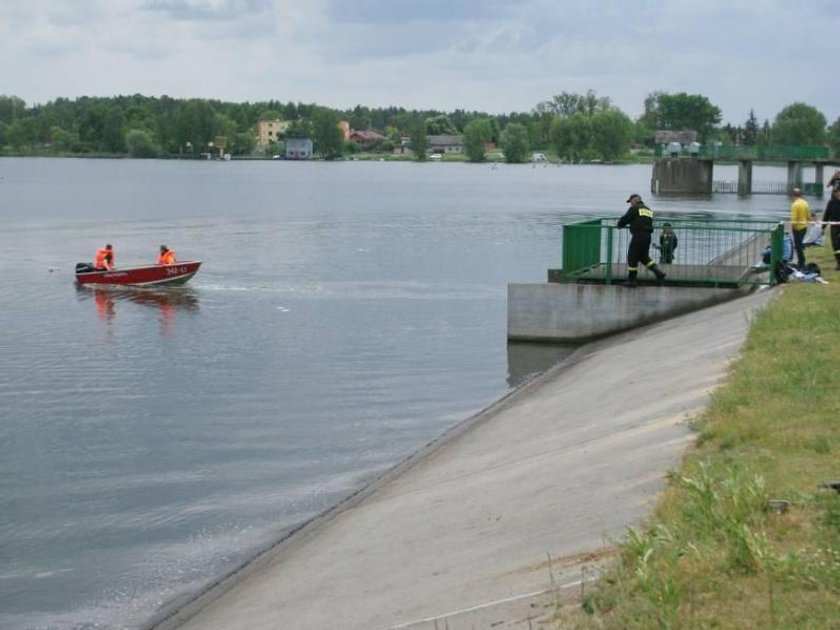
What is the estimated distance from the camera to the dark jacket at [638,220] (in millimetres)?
27000

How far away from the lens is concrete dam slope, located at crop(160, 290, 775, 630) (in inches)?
413

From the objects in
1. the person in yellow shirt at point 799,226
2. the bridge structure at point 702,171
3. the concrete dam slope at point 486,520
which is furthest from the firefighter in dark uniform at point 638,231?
the bridge structure at point 702,171

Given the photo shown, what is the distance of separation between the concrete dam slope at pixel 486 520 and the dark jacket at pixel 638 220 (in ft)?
20.6

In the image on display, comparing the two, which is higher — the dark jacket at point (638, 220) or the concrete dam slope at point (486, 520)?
the dark jacket at point (638, 220)

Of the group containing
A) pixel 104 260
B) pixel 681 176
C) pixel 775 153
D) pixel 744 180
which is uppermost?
pixel 775 153

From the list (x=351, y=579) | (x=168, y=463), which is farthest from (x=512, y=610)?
(x=168, y=463)

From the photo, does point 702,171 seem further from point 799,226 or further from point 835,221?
point 799,226

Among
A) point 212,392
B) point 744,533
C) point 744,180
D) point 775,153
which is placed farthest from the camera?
point 744,180

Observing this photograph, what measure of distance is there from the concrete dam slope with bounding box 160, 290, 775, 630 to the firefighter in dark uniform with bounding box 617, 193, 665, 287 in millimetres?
Result: 6290

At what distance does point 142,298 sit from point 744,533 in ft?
125

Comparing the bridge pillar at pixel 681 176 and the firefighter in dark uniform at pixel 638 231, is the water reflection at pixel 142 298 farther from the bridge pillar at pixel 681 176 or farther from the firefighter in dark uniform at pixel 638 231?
the bridge pillar at pixel 681 176

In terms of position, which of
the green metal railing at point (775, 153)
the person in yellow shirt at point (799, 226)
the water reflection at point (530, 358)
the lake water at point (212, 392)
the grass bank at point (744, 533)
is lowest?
the lake water at point (212, 392)

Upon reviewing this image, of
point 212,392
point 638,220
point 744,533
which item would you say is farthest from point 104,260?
point 744,533

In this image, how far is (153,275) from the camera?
4644cm
